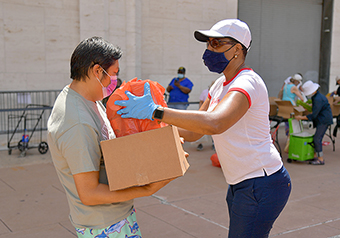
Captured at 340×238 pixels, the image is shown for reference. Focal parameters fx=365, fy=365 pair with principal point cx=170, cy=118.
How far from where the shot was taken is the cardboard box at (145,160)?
1874 mm

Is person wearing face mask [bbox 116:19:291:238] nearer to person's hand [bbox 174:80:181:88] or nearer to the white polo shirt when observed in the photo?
the white polo shirt

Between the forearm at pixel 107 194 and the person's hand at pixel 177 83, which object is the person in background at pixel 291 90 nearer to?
the person's hand at pixel 177 83

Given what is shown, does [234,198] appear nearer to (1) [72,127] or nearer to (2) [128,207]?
(2) [128,207]

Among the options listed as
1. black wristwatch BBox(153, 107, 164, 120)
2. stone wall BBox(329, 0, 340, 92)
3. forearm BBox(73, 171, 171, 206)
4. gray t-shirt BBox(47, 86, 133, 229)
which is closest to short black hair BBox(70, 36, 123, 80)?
gray t-shirt BBox(47, 86, 133, 229)

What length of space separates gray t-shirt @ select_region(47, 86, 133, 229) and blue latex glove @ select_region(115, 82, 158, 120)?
177 millimetres

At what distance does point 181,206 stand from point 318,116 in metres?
4.56

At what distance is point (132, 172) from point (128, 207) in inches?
14.3

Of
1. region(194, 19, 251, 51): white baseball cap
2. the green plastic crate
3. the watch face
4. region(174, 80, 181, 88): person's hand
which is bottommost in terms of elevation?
the green plastic crate

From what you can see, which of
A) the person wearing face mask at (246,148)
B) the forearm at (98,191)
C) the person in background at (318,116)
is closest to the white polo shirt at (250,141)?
the person wearing face mask at (246,148)

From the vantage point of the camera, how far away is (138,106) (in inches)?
77.3

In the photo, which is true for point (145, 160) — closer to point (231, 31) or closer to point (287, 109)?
point (231, 31)

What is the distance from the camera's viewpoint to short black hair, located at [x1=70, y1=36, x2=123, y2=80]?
197 cm

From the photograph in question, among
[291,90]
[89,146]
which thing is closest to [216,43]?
[89,146]

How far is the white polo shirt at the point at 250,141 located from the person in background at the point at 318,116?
6.21 meters
